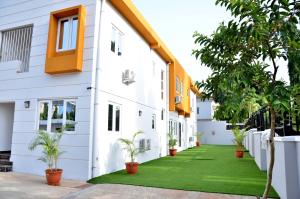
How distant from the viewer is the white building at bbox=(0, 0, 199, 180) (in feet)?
30.0

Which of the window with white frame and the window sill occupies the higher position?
the window with white frame

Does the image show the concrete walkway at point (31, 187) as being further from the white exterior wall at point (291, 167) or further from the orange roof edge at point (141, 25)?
the orange roof edge at point (141, 25)

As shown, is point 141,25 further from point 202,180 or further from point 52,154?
point 202,180

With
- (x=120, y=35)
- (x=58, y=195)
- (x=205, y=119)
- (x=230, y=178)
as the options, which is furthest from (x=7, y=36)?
(x=205, y=119)

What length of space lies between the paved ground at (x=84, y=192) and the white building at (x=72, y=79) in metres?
1.23

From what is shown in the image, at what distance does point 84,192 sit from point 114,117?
410cm

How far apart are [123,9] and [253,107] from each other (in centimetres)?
924

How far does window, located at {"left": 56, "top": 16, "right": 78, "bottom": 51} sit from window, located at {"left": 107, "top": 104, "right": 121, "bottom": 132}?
2928mm

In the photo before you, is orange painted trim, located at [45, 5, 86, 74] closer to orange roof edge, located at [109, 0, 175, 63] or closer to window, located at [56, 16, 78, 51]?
window, located at [56, 16, 78, 51]

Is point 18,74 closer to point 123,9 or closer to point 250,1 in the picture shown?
point 123,9

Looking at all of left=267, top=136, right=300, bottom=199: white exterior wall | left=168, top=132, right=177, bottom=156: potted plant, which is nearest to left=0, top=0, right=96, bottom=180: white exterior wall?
left=267, top=136, right=300, bottom=199: white exterior wall

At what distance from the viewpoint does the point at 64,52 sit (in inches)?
385

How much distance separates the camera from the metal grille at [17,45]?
11367mm

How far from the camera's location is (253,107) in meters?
3.41
